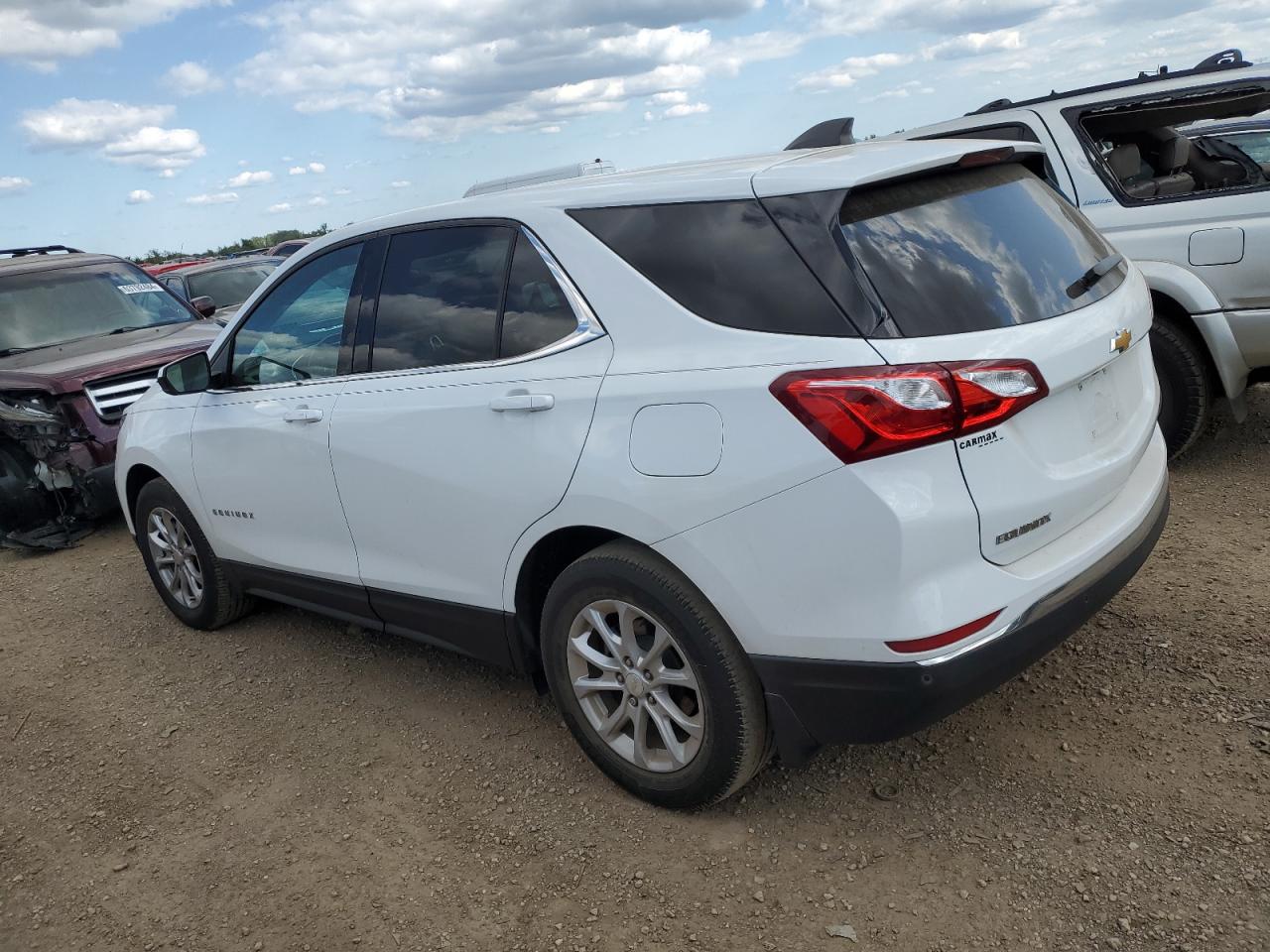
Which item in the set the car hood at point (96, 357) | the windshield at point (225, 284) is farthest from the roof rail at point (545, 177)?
the windshield at point (225, 284)

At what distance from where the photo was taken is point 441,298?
3.48 m

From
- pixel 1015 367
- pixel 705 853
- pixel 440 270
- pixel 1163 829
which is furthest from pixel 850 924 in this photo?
pixel 440 270

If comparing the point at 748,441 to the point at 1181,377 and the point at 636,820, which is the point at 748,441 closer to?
the point at 636,820

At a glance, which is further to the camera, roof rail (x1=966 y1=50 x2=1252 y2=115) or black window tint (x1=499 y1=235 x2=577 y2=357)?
roof rail (x1=966 y1=50 x2=1252 y2=115)

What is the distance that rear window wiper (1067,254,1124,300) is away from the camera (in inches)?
114

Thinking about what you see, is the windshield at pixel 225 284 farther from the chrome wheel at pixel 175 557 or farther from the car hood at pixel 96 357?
the chrome wheel at pixel 175 557

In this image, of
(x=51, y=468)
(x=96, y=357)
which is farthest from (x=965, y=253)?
(x=96, y=357)

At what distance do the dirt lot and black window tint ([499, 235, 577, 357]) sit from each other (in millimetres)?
1406

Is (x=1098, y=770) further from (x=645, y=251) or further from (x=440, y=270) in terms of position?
(x=440, y=270)

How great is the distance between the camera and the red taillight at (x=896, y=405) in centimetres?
238

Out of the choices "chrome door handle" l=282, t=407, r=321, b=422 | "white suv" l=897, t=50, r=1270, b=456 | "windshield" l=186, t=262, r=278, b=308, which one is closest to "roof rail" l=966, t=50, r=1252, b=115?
"white suv" l=897, t=50, r=1270, b=456

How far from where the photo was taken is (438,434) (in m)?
3.29

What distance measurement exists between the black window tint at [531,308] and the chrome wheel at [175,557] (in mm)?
2423

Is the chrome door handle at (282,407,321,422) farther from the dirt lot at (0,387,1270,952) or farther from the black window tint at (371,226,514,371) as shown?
the dirt lot at (0,387,1270,952)
